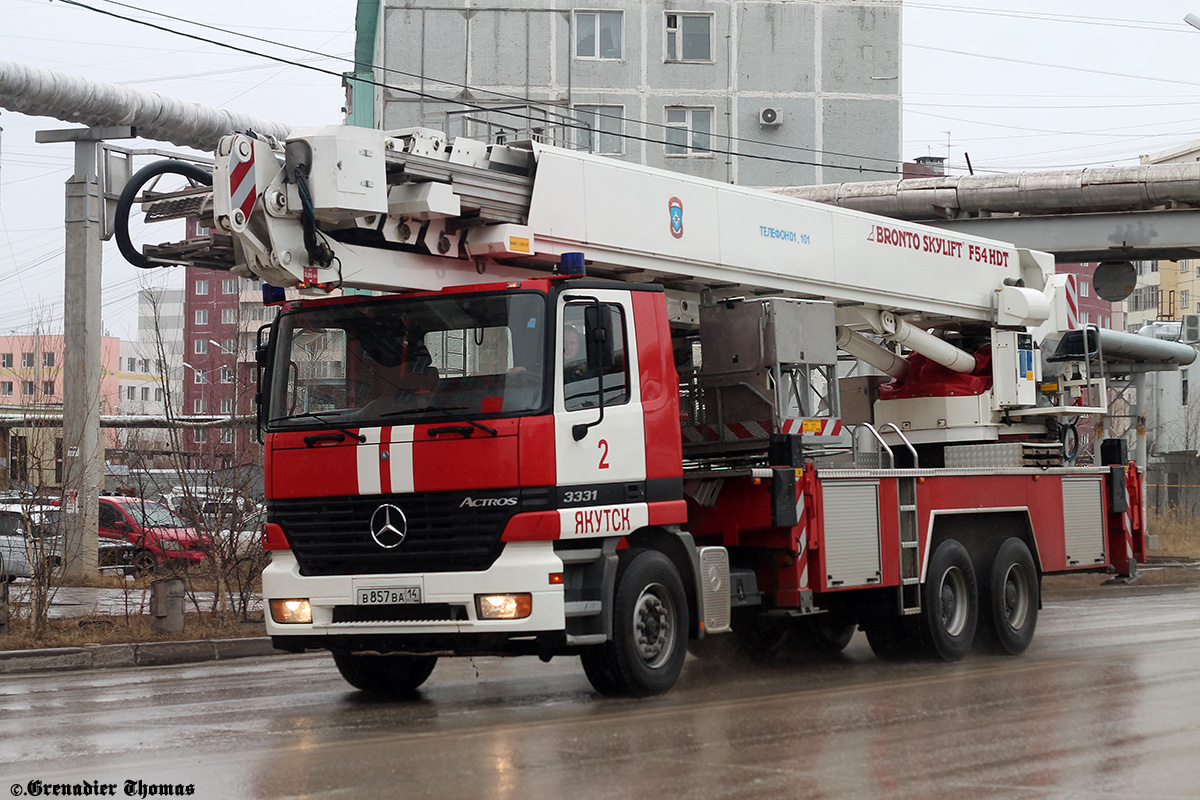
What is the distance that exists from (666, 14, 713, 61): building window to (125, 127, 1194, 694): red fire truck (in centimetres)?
3931

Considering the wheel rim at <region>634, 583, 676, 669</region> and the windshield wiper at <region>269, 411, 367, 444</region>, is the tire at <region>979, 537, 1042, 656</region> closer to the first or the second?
the wheel rim at <region>634, 583, 676, 669</region>

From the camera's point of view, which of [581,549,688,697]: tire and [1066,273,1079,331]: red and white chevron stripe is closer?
[581,549,688,697]: tire

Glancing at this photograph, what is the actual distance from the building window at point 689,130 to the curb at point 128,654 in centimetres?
3855

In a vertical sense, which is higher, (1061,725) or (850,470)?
(850,470)

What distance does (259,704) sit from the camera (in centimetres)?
1016

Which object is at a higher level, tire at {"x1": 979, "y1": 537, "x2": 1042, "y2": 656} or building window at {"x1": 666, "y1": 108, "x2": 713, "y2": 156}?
building window at {"x1": 666, "y1": 108, "x2": 713, "y2": 156}

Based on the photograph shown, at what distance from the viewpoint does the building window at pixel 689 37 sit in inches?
2002

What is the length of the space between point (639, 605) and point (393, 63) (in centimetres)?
4178

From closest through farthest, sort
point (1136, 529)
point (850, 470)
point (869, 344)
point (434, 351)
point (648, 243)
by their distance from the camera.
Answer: point (434, 351), point (648, 243), point (850, 470), point (869, 344), point (1136, 529)

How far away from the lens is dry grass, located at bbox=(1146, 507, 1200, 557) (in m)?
29.7

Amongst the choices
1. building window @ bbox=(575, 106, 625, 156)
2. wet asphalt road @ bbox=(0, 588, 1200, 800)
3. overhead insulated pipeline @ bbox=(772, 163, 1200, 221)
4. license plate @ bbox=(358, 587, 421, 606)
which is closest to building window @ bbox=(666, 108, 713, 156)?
building window @ bbox=(575, 106, 625, 156)

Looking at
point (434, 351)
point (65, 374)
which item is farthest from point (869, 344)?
point (65, 374)

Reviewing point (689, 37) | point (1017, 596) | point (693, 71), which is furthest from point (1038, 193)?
point (689, 37)

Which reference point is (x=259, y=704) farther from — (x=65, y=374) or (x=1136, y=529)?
(x=65, y=374)
